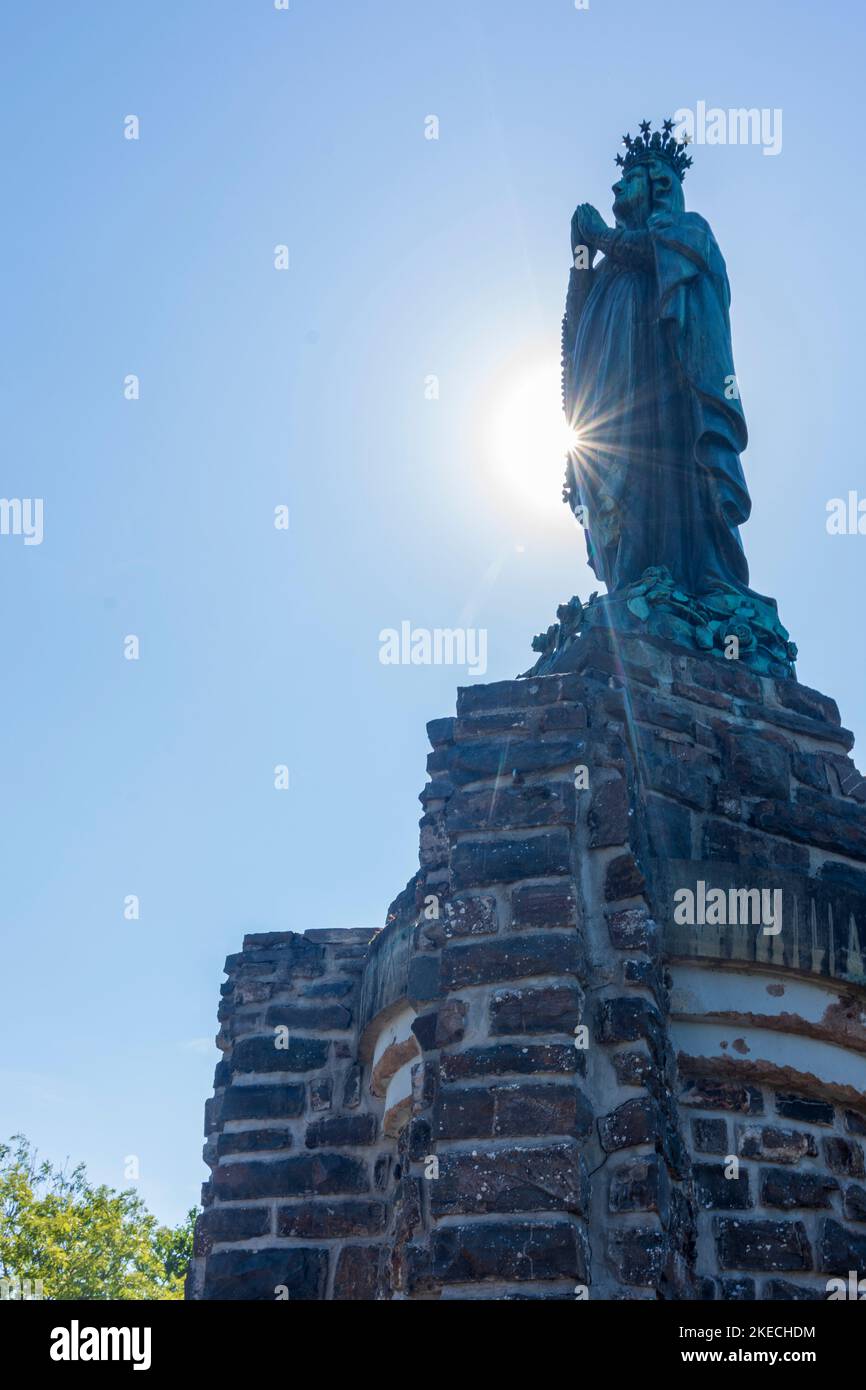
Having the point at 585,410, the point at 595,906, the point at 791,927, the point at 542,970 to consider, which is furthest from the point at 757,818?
the point at 585,410

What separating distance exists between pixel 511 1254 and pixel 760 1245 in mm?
1288

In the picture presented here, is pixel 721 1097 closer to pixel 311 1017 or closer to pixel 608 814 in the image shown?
pixel 608 814

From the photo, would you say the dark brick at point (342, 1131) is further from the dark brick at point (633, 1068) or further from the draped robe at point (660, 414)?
the draped robe at point (660, 414)

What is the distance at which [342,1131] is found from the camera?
636 cm

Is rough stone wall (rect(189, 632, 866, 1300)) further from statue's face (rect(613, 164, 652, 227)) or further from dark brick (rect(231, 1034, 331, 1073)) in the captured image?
statue's face (rect(613, 164, 652, 227))

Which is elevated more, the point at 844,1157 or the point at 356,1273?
the point at 844,1157

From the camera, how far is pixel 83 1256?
23.5 m

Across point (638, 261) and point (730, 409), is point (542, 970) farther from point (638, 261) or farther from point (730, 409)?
point (638, 261)

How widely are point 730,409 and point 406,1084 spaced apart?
4.32 metres

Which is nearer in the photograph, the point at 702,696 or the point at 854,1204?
the point at 854,1204

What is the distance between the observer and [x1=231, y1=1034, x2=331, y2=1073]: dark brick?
661 centimetres

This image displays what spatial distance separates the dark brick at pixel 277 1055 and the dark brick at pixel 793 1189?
94.5 inches

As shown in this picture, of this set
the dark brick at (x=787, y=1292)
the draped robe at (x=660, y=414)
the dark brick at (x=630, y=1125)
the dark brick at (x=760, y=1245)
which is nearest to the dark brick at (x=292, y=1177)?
the dark brick at (x=760, y=1245)

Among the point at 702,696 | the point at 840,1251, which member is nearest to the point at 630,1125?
the point at 840,1251
